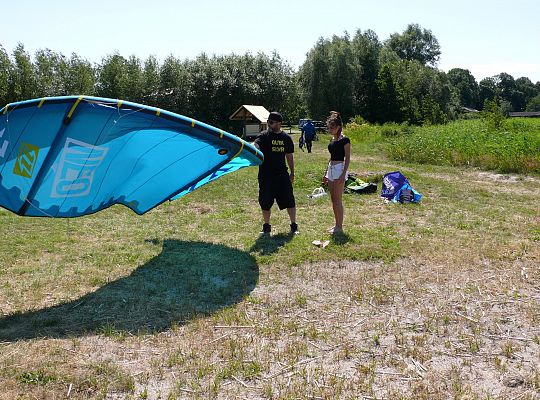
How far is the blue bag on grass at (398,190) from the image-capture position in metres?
10.4

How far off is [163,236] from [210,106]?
39030 mm

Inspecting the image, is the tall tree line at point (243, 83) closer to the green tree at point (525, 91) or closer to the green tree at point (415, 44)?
the green tree at point (415, 44)

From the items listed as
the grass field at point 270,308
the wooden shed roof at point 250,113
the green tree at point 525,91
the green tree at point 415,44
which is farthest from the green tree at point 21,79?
the green tree at point 525,91

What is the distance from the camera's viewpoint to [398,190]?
1064 centimetres

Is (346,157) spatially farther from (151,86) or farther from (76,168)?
(151,86)

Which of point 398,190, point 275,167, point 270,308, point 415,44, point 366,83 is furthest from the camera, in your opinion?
point 415,44

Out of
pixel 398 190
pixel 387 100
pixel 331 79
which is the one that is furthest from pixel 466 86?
pixel 398 190

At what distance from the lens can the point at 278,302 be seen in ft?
17.1

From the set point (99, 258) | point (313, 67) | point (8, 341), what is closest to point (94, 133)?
point (99, 258)

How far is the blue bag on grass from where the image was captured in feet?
34.2

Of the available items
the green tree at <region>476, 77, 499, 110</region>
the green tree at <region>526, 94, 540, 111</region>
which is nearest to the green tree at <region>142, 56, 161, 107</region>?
the green tree at <region>526, 94, 540, 111</region>

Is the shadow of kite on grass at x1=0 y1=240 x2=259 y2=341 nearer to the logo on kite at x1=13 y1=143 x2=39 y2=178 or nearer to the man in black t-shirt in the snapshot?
the man in black t-shirt

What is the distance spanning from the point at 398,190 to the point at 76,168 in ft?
22.1

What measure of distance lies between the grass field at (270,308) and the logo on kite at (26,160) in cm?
123
